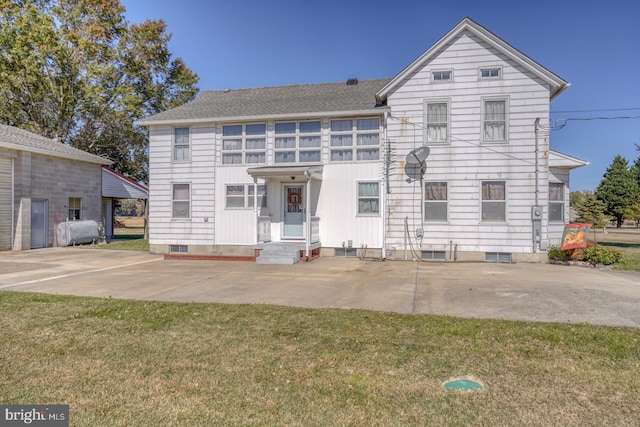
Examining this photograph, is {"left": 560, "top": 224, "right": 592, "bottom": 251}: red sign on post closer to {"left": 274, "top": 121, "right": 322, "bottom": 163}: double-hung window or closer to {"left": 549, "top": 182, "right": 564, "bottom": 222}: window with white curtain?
{"left": 549, "top": 182, "right": 564, "bottom": 222}: window with white curtain

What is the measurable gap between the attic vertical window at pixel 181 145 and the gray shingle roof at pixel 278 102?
55 cm

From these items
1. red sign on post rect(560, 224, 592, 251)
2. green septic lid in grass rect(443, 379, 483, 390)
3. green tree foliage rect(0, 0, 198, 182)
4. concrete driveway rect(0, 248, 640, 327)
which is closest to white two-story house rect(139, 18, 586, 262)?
red sign on post rect(560, 224, 592, 251)

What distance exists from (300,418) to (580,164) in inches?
528

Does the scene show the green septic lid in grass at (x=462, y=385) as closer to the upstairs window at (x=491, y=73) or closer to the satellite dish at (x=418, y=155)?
the satellite dish at (x=418, y=155)

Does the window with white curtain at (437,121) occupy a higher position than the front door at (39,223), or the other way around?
the window with white curtain at (437,121)

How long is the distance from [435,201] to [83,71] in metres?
23.5

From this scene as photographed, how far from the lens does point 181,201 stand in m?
14.5

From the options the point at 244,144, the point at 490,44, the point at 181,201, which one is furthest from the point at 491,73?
the point at 181,201

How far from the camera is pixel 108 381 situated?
349 cm

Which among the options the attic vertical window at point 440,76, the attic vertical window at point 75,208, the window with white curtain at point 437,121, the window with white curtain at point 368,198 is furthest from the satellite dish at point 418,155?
the attic vertical window at point 75,208

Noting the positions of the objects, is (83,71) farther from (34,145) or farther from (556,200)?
(556,200)

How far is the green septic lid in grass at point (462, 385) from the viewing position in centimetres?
328

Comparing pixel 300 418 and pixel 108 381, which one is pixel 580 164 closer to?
pixel 300 418

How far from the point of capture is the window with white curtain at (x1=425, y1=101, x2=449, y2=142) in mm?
12625
